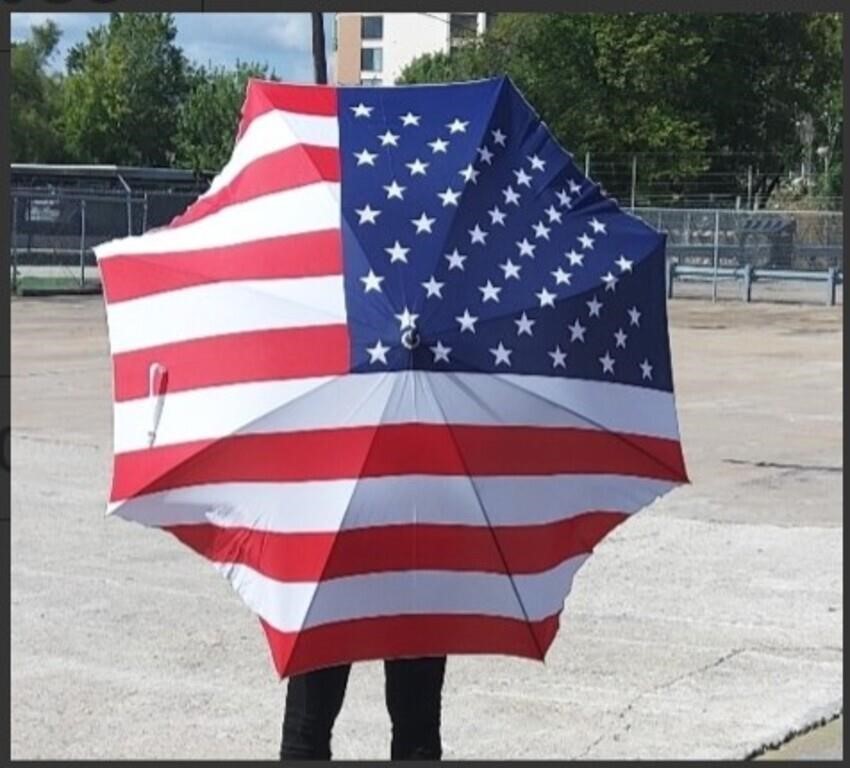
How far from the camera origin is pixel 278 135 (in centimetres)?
365

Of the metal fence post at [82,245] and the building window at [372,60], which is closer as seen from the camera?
the metal fence post at [82,245]

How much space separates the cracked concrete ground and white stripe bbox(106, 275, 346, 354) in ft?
8.71

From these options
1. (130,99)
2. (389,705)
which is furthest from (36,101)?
(389,705)

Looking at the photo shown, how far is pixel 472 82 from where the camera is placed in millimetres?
3711

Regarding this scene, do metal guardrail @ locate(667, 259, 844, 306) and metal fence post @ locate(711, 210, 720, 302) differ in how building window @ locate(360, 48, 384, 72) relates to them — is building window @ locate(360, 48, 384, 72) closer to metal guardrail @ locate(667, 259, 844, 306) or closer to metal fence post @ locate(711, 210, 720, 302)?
metal fence post @ locate(711, 210, 720, 302)

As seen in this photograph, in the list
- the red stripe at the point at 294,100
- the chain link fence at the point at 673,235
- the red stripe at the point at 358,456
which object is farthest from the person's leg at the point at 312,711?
the chain link fence at the point at 673,235

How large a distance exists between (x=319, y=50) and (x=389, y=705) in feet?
71.3

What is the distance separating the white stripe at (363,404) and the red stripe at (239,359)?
2cm

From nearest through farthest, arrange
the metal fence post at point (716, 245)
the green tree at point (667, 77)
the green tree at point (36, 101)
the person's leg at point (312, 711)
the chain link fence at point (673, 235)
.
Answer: the person's leg at point (312, 711) → the chain link fence at point (673, 235) → the metal fence post at point (716, 245) → the green tree at point (667, 77) → the green tree at point (36, 101)

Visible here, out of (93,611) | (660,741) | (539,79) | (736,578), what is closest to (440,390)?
(660,741)

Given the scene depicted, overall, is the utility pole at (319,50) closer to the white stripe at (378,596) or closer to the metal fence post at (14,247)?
the metal fence post at (14,247)

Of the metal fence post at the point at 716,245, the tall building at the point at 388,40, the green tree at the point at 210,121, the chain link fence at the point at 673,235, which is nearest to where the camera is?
the chain link fence at the point at 673,235

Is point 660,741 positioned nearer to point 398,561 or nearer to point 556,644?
point 556,644

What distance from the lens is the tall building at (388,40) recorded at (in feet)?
381
